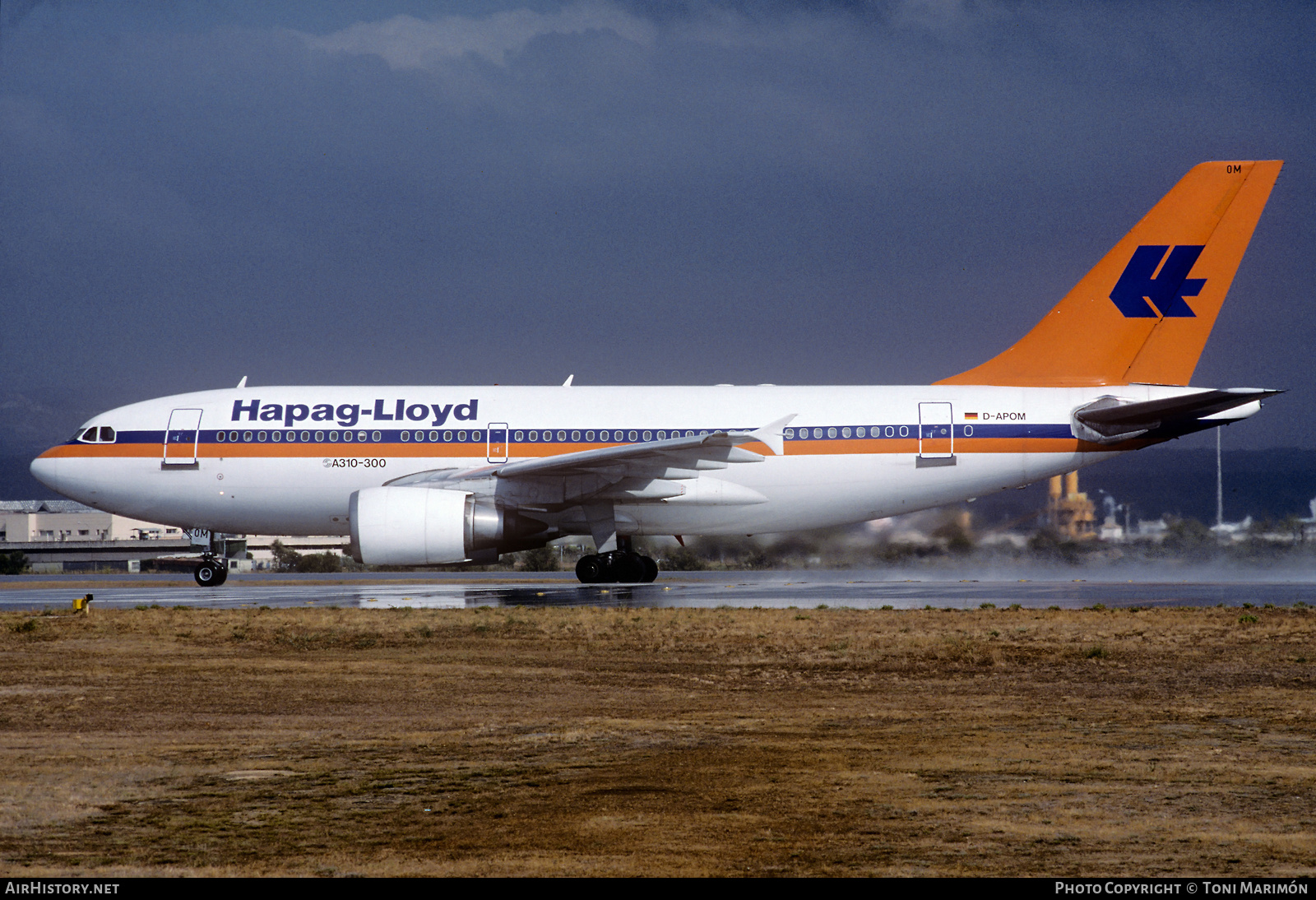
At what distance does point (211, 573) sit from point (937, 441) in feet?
45.3

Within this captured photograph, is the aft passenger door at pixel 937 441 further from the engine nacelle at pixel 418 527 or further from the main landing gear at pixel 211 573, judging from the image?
the main landing gear at pixel 211 573

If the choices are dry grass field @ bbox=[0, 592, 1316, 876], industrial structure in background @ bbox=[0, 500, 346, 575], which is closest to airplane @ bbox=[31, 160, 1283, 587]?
dry grass field @ bbox=[0, 592, 1316, 876]

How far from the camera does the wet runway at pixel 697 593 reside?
1652 centimetres

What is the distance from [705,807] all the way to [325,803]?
181 centimetres

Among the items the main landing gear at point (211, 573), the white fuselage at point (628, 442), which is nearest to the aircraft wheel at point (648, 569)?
the white fuselage at point (628, 442)

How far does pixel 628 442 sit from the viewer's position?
65.3 feet

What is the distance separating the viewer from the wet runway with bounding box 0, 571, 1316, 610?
54.2 feet

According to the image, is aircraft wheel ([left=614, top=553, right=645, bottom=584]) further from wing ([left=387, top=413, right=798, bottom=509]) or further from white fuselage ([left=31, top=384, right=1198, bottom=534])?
wing ([left=387, top=413, right=798, bottom=509])

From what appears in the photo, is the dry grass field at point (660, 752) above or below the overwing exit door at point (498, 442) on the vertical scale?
below

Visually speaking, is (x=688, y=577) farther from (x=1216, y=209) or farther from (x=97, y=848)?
(x=97, y=848)

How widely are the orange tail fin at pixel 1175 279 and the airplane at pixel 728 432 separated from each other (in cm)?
3

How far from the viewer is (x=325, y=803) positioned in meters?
5.45

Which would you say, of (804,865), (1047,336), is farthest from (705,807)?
(1047,336)

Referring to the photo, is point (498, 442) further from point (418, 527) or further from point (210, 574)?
point (210, 574)
